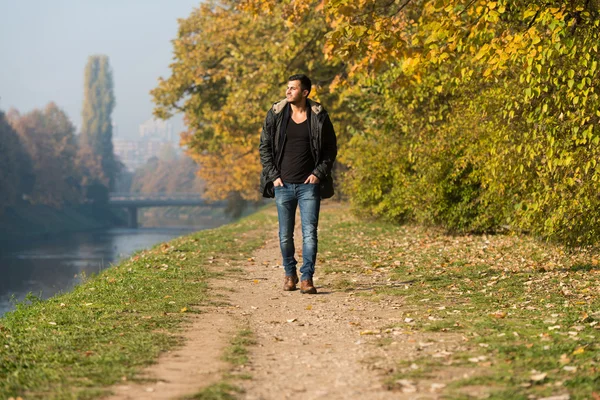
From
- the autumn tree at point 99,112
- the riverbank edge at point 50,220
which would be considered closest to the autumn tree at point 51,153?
the riverbank edge at point 50,220

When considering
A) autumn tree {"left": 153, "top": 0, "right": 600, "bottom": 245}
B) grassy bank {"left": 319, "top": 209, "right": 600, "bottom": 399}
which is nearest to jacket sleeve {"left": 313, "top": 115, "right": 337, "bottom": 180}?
grassy bank {"left": 319, "top": 209, "right": 600, "bottom": 399}

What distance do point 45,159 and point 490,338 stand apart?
3636 inches

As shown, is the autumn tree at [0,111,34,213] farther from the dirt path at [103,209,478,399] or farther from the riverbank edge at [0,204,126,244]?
the dirt path at [103,209,478,399]

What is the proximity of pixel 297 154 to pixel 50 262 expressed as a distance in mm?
41922

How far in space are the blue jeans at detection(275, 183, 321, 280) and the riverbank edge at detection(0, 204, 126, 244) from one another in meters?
64.3

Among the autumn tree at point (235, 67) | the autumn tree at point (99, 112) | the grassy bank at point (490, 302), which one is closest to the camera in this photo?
the grassy bank at point (490, 302)

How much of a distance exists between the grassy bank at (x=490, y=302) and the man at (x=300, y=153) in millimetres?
1388

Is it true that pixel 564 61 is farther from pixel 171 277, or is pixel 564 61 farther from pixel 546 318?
pixel 171 277

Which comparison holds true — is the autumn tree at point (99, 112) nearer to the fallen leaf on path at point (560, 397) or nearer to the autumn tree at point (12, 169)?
the autumn tree at point (12, 169)

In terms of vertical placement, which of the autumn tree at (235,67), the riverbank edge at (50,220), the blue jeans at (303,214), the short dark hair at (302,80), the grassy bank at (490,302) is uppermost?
the autumn tree at (235,67)

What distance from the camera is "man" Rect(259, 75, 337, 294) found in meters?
9.77

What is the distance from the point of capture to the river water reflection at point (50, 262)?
33906 mm

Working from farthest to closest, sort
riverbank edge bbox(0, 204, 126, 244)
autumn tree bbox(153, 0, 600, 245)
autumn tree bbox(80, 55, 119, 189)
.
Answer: autumn tree bbox(80, 55, 119, 189) < riverbank edge bbox(0, 204, 126, 244) < autumn tree bbox(153, 0, 600, 245)

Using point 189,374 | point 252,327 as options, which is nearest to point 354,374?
point 189,374
